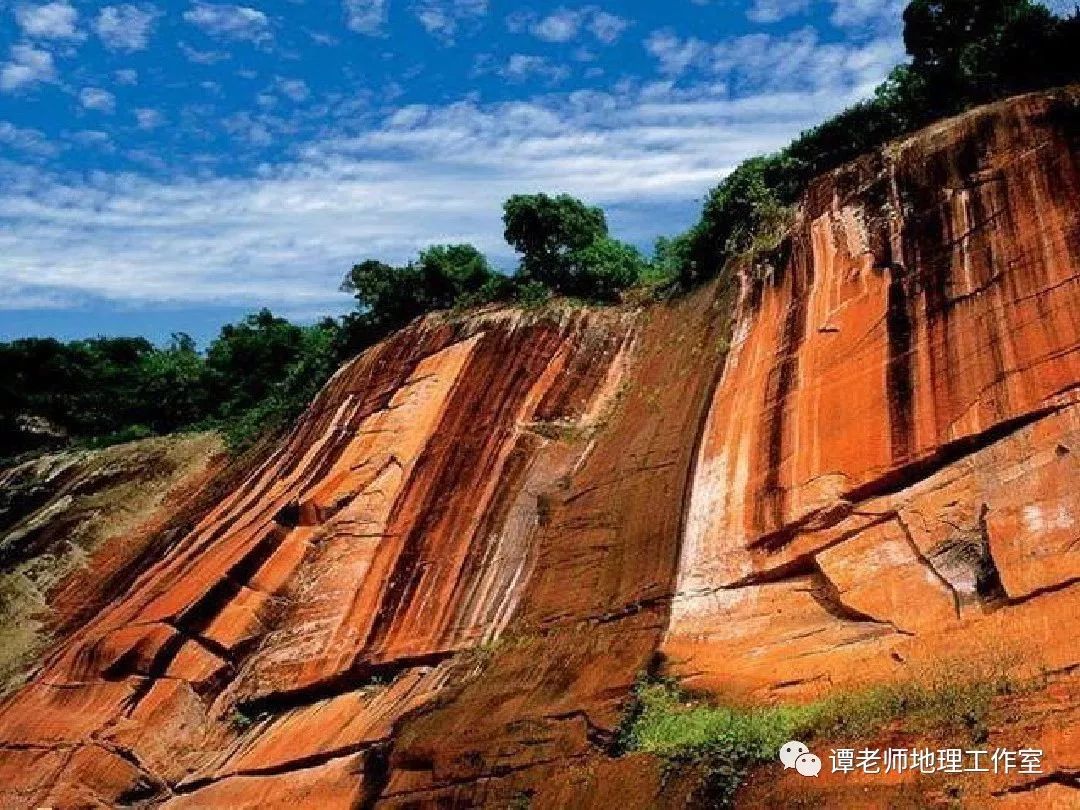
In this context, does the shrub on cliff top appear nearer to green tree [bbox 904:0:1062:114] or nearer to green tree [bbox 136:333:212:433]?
green tree [bbox 904:0:1062:114]

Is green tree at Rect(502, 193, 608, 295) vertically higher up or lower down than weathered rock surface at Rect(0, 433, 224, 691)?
higher up

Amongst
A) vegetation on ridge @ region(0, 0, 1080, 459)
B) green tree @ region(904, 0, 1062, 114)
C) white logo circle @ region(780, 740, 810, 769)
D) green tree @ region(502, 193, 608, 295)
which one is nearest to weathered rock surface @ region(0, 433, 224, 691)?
vegetation on ridge @ region(0, 0, 1080, 459)

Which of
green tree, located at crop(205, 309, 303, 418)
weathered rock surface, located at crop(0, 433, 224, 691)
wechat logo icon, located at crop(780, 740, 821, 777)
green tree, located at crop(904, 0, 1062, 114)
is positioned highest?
green tree, located at crop(904, 0, 1062, 114)

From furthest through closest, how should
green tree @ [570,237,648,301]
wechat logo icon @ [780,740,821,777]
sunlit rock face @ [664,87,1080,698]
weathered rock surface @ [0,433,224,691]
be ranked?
1. green tree @ [570,237,648,301]
2. weathered rock surface @ [0,433,224,691]
3. sunlit rock face @ [664,87,1080,698]
4. wechat logo icon @ [780,740,821,777]

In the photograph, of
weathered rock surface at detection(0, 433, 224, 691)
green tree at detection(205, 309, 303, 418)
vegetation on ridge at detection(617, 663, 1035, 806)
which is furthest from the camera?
green tree at detection(205, 309, 303, 418)

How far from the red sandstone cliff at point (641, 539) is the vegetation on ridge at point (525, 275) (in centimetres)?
174

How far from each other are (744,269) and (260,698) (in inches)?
405

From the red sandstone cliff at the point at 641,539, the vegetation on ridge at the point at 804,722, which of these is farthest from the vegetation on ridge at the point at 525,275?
the vegetation on ridge at the point at 804,722

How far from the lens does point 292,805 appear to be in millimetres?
11508

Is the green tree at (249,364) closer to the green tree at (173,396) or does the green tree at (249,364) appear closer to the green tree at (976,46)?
the green tree at (173,396)

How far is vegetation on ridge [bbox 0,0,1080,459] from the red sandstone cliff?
5.71 ft

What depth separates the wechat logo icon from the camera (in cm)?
767

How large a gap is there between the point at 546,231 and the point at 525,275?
1.67 metres

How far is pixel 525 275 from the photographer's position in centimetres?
2120
